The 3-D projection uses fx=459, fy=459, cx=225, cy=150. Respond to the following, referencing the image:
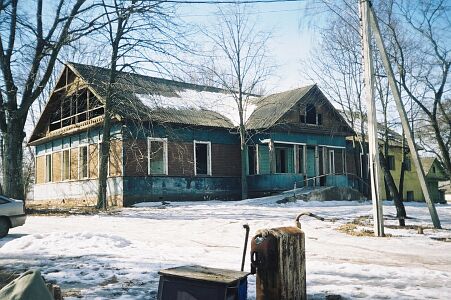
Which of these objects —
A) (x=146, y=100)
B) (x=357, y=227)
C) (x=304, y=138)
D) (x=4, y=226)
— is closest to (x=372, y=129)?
(x=357, y=227)

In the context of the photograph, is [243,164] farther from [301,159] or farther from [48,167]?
[48,167]

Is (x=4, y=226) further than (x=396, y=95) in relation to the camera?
Yes

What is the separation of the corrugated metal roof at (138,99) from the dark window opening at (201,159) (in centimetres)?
138

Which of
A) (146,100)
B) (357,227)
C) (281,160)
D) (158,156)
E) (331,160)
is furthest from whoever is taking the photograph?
(331,160)

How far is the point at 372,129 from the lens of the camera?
11836mm

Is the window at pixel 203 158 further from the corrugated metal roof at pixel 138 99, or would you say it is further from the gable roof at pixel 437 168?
the gable roof at pixel 437 168

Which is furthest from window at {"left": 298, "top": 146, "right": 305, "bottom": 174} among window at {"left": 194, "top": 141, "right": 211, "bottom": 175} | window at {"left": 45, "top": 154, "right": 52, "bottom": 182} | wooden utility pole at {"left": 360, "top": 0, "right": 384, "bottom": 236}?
wooden utility pole at {"left": 360, "top": 0, "right": 384, "bottom": 236}

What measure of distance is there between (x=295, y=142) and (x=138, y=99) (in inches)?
390

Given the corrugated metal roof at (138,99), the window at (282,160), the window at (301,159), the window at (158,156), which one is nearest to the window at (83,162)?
the corrugated metal roof at (138,99)

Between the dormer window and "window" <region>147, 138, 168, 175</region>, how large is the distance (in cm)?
966

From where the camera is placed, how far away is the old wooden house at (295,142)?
26688 mm

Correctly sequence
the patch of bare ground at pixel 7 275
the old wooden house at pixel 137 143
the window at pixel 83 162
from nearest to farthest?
the patch of bare ground at pixel 7 275, the old wooden house at pixel 137 143, the window at pixel 83 162

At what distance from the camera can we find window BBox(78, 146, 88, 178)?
26.6 meters

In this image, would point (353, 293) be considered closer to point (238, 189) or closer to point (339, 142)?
point (238, 189)
